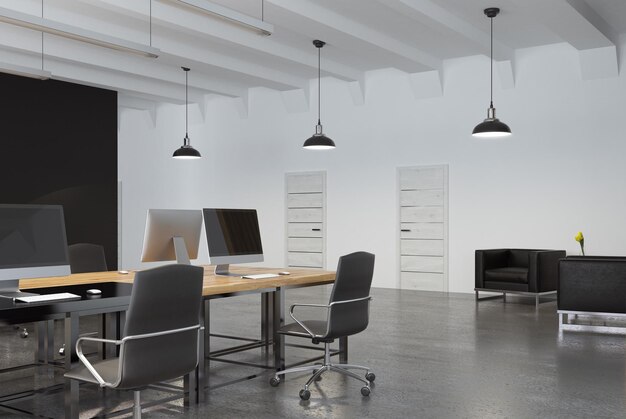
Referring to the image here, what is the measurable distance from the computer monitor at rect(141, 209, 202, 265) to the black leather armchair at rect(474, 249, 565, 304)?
542 centimetres

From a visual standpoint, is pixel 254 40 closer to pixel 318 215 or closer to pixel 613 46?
pixel 318 215

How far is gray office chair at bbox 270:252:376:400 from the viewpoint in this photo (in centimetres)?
450

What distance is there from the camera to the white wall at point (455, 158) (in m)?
9.70

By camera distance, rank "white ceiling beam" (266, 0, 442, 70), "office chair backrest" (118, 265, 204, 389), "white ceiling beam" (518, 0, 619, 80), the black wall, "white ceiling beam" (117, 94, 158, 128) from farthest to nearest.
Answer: "white ceiling beam" (117, 94, 158, 128), the black wall, "white ceiling beam" (266, 0, 442, 70), "white ceiling beam" (518, 0, 619, 80), "office chair backrest" (118, 265, 204, 389)

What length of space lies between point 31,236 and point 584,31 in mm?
7231

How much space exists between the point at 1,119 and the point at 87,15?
103 inches

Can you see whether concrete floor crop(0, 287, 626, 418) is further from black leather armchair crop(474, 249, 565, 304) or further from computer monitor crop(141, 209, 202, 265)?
black leather armchair crop(474, 249, 565, 304)

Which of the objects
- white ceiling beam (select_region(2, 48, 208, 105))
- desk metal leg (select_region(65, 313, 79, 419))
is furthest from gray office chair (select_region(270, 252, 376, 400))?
white ceiling beam (select_region(2, 48, 208, 105))

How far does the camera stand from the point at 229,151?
13.6 metres

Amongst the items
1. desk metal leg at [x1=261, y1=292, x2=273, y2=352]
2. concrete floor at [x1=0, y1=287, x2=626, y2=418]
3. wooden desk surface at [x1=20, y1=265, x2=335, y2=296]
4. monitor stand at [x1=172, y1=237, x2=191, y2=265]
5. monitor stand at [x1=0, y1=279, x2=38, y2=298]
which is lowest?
concrete floor at [x1=0, y1=287, x2=626, y2=418]

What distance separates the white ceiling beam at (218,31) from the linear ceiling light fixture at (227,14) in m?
0.76

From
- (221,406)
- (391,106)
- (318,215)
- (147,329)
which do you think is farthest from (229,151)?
(147,329)

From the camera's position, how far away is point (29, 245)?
4.05 metres

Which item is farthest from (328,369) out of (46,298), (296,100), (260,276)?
(296,100)
